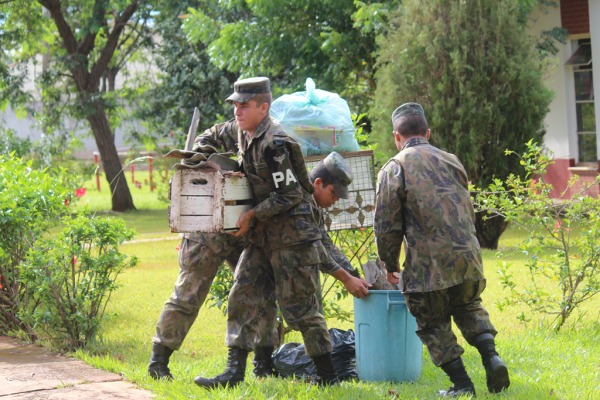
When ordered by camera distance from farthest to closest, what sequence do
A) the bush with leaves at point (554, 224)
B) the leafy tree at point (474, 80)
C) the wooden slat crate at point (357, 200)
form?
1. the leafy tree at point (474, 80)
2. the bush with leaves at point (554, 224)
3. the wooden slat crate at point (357, 200)

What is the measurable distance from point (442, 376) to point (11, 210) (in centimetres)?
359

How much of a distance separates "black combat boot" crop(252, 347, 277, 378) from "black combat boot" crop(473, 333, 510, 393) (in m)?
1.42

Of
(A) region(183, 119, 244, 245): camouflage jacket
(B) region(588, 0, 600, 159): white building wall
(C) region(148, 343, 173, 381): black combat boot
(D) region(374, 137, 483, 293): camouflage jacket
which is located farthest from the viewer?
(B) region(588, 0, 600, 159): white building wall

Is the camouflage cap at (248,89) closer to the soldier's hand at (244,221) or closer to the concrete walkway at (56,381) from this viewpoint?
the soldier's hand at (244,221)

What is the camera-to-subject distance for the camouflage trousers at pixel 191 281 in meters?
6.05

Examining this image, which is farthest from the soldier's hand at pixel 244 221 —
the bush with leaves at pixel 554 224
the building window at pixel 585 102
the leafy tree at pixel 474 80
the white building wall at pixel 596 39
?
the building window at pixel 585 102

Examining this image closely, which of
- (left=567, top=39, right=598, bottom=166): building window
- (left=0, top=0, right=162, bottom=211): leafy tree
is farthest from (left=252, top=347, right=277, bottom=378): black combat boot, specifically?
(left=0, top=0, right=162, bottom=211): leafy tree

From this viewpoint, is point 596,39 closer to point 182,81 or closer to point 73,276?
point 182,81

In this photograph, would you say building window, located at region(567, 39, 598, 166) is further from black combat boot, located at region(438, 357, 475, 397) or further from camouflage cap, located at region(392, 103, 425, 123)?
black combat boot, located at region(438, 357, 475, 397)

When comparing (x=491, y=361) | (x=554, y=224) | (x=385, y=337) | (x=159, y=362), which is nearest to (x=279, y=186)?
(x=385, y=337)

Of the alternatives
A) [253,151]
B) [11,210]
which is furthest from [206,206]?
[11,210]

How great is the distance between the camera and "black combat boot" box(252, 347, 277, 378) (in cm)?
626

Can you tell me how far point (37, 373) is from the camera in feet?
21.7

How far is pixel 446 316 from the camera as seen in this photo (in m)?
5.61
